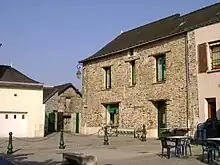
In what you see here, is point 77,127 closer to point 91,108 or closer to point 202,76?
point 91,108

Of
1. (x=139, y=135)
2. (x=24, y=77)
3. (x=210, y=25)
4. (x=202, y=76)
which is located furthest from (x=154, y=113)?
(x=24, y=77)

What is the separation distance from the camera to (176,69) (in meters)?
21.4

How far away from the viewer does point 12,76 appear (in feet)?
89.0

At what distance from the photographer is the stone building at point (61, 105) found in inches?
1614

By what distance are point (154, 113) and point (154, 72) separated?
2.68 metres

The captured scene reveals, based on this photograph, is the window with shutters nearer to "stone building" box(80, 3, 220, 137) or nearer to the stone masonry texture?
"stone building" box(80, 3, 220, 137)

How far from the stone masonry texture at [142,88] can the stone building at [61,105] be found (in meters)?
12.2

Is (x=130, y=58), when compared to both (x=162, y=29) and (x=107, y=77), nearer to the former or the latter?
(x=162, y=29)

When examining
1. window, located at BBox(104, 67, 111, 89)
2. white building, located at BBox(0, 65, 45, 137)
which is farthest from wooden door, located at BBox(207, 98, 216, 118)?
white building, located at BBox(0, 65, 45, 137)

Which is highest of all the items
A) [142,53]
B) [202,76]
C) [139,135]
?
[142,53]

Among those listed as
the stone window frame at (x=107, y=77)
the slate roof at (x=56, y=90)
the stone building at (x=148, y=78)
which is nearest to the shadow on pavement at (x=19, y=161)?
the stone building at (x=148, y=78)

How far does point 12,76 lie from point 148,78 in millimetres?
10657

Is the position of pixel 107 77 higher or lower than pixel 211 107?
higher

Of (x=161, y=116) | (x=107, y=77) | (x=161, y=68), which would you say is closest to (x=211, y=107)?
(x=161, y=116)
